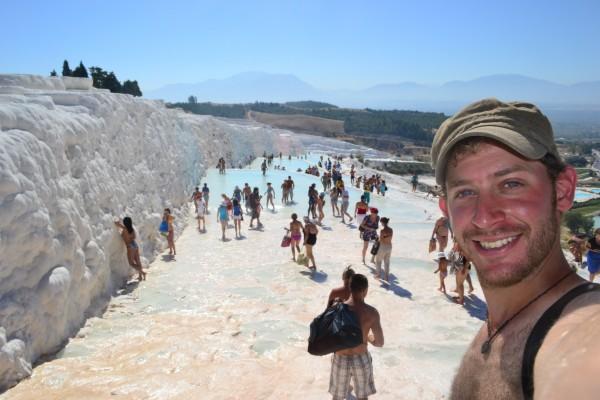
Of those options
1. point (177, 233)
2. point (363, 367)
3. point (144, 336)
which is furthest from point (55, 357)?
point (177, 233)

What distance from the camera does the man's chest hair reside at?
1255 millimetres

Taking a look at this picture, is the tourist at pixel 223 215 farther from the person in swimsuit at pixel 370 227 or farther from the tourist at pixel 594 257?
the tourist at pixel 594 257

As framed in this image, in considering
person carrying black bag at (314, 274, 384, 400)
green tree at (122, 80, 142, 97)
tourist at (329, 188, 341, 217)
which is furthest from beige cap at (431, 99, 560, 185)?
green tree at (122, 80, 142, 97)

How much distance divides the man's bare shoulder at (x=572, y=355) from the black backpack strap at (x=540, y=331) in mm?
21

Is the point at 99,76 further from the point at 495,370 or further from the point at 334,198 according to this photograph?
the point at 495,370

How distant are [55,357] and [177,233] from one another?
286 inches

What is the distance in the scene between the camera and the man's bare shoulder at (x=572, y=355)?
2.56ft

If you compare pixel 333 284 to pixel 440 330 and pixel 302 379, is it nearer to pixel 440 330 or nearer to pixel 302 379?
pixel 440 330

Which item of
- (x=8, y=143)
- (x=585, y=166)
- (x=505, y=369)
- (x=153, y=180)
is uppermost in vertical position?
(x=8, y=143)

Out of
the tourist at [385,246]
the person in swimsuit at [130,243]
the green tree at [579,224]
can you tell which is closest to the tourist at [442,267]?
the tourist at [385,246]

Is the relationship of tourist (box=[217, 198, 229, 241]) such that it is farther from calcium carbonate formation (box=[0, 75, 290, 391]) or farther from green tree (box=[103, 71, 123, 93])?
green tree (box=[103, 71, 123, 93])

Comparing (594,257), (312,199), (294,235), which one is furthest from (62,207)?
(594,257)

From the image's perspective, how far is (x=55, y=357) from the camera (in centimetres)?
581

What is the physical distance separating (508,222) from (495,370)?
492 millimetres
